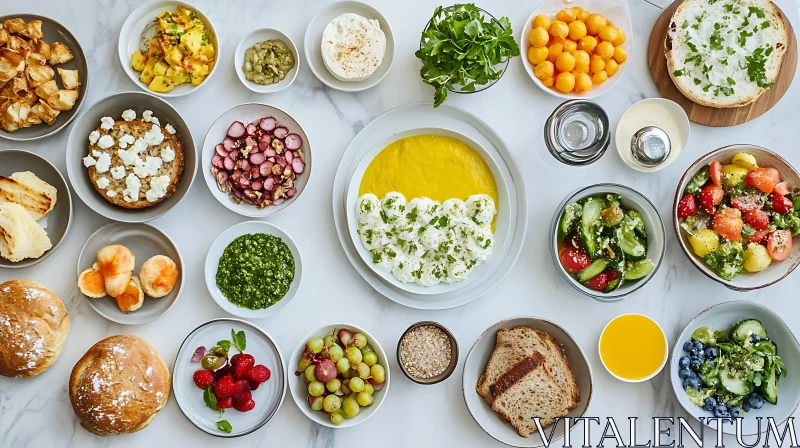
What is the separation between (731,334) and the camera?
3055mm

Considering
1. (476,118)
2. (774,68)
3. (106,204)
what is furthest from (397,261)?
(774,68)

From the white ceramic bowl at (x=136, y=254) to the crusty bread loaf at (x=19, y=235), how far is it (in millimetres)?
180

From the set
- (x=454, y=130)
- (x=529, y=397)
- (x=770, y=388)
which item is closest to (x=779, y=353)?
(x=770, y=388)

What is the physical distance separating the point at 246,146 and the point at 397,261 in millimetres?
877

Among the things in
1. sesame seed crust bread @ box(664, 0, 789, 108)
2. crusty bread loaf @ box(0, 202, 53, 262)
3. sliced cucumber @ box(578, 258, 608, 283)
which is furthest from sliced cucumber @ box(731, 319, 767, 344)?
crusty bread loaf @ box(0, 202, 53, 262)

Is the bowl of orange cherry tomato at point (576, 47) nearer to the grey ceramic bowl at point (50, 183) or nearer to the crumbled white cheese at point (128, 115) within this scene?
the crumbled white cheese at point (128, 115)

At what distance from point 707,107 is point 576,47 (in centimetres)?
73

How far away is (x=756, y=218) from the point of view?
292cm

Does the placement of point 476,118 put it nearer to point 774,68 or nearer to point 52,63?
point 774,68

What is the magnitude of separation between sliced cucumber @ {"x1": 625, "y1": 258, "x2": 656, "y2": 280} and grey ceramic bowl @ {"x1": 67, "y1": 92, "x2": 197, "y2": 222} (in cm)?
207

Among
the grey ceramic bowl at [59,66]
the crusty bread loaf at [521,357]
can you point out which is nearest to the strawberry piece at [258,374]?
the crusty bread loaf at [521,357]

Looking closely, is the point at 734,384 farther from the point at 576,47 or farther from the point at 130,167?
the point at 130,167

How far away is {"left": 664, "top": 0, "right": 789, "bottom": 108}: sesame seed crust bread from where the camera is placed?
3.03m

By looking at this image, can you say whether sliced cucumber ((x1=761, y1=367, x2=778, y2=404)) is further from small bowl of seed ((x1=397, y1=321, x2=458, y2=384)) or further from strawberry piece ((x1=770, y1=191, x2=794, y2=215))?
small bowl of seed ((x1=397, y1=321, x2=458, y2=384))
